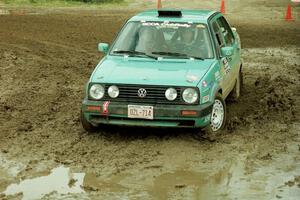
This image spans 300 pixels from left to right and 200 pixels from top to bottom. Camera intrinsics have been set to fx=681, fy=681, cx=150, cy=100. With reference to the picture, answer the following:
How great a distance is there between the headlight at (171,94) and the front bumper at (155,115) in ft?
0.35

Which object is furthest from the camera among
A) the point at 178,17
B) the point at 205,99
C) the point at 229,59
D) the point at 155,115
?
the point at 229,59

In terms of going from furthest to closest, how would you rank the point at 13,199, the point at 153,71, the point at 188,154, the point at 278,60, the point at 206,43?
the point at 278,60
the point at 206,43
the point at 153,71
the point at 188,154
the point at 13,199

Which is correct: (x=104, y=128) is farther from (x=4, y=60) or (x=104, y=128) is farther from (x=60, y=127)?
(x=4, y=60)

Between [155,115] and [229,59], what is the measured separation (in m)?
2.43

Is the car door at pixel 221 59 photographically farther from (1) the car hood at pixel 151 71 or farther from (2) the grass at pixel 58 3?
(2) the grass at pixel 58 3

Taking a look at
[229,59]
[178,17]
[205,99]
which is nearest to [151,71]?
[205,99]

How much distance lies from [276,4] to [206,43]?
948 inches

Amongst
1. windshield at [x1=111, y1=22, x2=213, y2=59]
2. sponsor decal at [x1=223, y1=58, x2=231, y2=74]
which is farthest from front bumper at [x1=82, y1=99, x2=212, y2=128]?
sponsor decal at [x1=223, y1=58, x2=231, y2=74]

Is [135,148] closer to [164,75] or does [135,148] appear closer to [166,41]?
[164,75]

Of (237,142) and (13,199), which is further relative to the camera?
(237,142)

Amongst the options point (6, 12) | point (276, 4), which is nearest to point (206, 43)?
point (6, 12)

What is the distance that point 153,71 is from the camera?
372 inches

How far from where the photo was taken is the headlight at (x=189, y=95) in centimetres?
903

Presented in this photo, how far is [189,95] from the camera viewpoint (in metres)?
9.05
